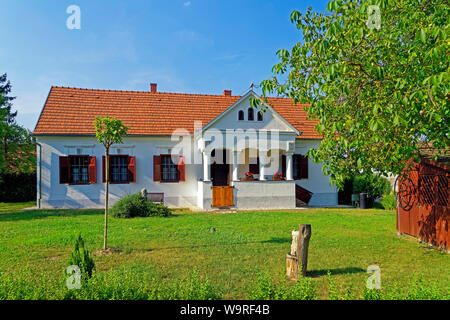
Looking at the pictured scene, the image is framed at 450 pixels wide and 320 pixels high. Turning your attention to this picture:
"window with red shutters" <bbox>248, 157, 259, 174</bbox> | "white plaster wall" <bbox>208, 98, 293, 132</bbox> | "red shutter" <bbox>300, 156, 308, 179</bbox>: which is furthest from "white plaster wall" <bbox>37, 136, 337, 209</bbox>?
"white plaster wall" <bbox>208, 98, 293, 132</bbox>

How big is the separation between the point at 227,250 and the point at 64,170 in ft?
38.9

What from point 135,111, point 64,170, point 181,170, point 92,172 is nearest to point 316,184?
point 181,170

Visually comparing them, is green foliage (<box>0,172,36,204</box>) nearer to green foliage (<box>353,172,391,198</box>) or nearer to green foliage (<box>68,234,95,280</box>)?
green foliage (<box>68,234,95,280</box>)

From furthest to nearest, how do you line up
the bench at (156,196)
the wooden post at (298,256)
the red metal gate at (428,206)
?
the bench at (156,196) < the red metal gate at (428,206) < the wooden post at (298,256)

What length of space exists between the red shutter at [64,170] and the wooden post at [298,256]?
13.6 m

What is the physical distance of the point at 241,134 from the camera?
15.5 m

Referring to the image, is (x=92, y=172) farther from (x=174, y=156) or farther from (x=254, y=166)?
(x=254, y=166)

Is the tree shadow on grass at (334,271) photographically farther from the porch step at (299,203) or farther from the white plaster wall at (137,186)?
the porch step at (299,203)

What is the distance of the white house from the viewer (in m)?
15.4

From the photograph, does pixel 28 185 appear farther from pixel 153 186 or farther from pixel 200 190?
pixel 200 190

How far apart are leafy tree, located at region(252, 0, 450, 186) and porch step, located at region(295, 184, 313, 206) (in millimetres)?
11030

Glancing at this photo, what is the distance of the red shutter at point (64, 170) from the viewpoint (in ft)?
50.4

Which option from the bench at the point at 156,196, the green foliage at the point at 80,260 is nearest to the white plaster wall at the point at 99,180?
the bench at the point at 156,196
